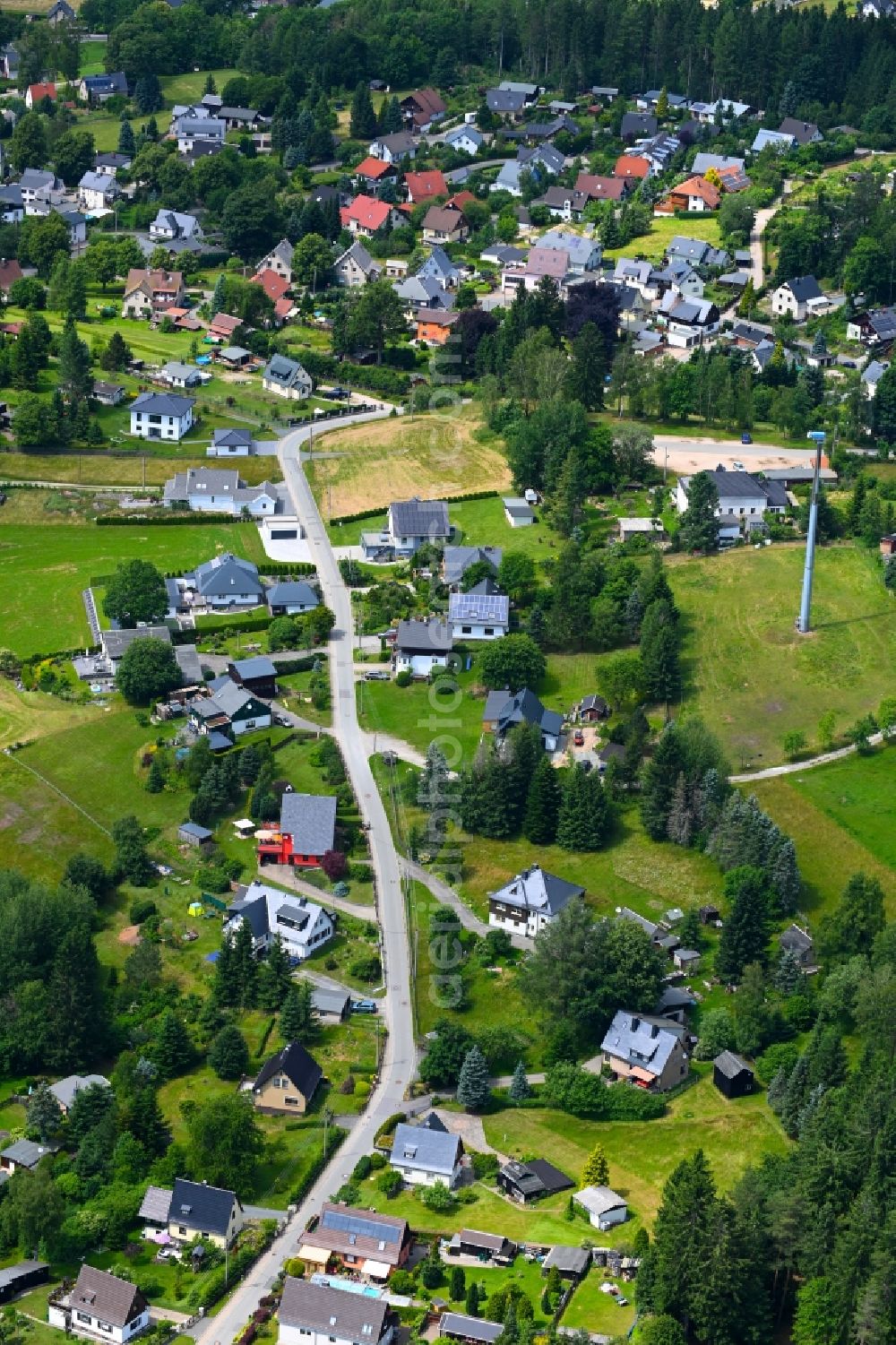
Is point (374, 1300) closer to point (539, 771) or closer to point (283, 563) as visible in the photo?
point (539, 771)

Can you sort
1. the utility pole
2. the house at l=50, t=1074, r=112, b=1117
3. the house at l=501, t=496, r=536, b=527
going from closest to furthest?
the house at l=50, t=1074, r=112, b=1117 < the utility pole < the house at l=501, t=496, r=536, b=527

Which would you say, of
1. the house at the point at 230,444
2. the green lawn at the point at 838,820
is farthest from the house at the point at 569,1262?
the house at the point at 230,444

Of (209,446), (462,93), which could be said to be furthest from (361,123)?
(209,446)

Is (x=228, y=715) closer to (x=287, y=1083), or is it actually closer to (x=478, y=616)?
(x=478, y=616)

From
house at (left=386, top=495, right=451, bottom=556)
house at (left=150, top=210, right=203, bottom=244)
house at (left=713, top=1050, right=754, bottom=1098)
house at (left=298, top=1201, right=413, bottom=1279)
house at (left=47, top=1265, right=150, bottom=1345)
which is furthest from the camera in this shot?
house at (left=150, top=210, right=203, bottom=244)

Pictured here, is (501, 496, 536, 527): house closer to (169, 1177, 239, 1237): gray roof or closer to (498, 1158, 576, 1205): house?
(498, 1158, 576, 1205): house

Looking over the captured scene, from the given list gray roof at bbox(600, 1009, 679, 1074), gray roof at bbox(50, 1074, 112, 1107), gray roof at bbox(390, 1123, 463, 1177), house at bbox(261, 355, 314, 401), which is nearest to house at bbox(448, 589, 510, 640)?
gray roof at bbox(600, 1009, 679, 1074)

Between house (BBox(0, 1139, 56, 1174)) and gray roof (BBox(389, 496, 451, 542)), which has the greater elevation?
gray roof (BBox(389, 496, 451, 542))
